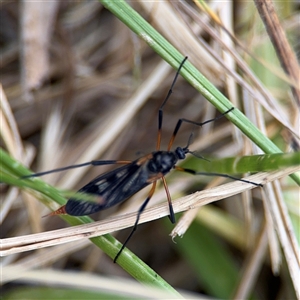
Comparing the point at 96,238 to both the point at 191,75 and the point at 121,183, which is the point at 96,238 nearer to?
the point at 121,183

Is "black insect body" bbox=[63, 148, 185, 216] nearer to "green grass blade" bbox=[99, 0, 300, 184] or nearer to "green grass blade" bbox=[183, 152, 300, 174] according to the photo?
"green grass blade" bbox=[183, 152, 300, 174]

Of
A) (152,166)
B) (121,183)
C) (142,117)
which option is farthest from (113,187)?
(142,117)

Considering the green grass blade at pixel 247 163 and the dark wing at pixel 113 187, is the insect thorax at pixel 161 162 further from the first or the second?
the green grass blade at pixel 247 163

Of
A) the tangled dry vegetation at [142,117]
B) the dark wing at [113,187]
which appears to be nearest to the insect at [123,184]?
the dark wing at [113,187]

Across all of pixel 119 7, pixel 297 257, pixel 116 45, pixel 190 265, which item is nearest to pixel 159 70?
pixel 116 45

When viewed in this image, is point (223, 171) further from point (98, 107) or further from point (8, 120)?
point (98, 107)

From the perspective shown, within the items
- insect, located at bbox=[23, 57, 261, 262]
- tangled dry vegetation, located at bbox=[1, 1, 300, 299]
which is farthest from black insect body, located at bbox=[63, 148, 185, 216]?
tangled dry vegetation, located at bbox=[1, 1, 300, 299]
